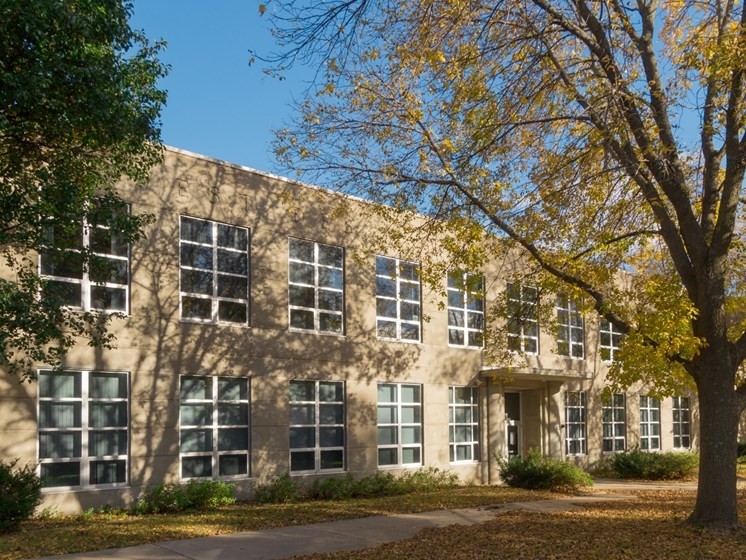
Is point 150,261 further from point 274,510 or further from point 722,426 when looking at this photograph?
point 722,426

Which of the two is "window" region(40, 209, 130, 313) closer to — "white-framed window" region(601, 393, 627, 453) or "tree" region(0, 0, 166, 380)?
"tree" region(0, 0, 166, 380)

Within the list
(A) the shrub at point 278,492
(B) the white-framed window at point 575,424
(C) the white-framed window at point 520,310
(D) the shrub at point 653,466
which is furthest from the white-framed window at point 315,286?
(D) the shrub at point 653,466

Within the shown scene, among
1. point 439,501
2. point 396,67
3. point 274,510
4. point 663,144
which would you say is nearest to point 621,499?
point 439,501

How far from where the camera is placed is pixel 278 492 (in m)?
17.0

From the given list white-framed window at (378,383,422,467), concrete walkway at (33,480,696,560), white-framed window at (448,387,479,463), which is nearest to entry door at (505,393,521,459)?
white-framed window at (448,387,479,463)

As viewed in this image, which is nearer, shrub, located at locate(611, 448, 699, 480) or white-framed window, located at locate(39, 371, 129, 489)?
white-framed window, located at locate(39, 371, 129, 489)

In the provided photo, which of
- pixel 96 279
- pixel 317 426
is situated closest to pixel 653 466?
pixel 317 426

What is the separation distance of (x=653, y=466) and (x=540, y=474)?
6100mm

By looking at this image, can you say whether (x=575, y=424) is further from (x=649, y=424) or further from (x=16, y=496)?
(x=16, y=496)

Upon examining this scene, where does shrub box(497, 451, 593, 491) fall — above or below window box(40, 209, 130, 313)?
below

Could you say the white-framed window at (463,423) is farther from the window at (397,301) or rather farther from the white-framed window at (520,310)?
the white-framed window at (520,310)

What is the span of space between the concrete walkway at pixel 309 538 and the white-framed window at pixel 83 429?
3.57 meters

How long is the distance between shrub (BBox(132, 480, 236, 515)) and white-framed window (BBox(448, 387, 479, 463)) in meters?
7.87

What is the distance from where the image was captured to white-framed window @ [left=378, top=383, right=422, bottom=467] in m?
20.5
